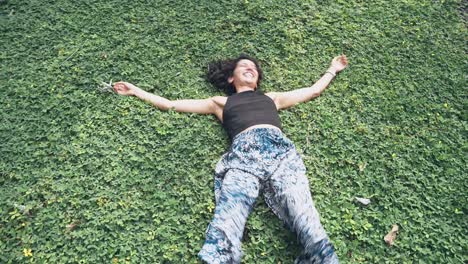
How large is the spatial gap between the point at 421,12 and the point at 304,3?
145 centimetres

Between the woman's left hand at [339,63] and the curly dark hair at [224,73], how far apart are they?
824 mm

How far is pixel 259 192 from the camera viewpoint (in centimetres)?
355

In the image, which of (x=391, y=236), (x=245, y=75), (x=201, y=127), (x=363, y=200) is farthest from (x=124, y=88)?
(x=391, y=236)

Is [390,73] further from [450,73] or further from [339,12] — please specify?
[339,12]

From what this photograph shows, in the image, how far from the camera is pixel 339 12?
199 inches

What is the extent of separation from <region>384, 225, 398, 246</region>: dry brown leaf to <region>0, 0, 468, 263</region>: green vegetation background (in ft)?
0.14

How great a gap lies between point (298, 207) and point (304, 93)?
139cm

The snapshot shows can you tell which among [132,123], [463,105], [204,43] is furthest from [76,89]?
[463,105]

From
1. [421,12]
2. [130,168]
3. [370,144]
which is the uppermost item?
[421,12]

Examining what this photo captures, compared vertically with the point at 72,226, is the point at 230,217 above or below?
above

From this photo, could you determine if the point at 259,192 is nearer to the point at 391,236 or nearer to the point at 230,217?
the point at 230,217

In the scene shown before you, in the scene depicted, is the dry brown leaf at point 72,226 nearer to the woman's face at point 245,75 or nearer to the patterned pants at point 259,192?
the patterned pants at point 259,192

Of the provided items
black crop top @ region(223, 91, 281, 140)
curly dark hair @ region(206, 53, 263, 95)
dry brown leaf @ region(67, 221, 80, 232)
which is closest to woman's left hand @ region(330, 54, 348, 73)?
curly dark hair @ region(206, 53, 263, 95)

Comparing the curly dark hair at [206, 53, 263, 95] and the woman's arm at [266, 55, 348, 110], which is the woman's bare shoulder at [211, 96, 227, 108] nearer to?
the curly dark hair at [206, 53, 263, 95]
